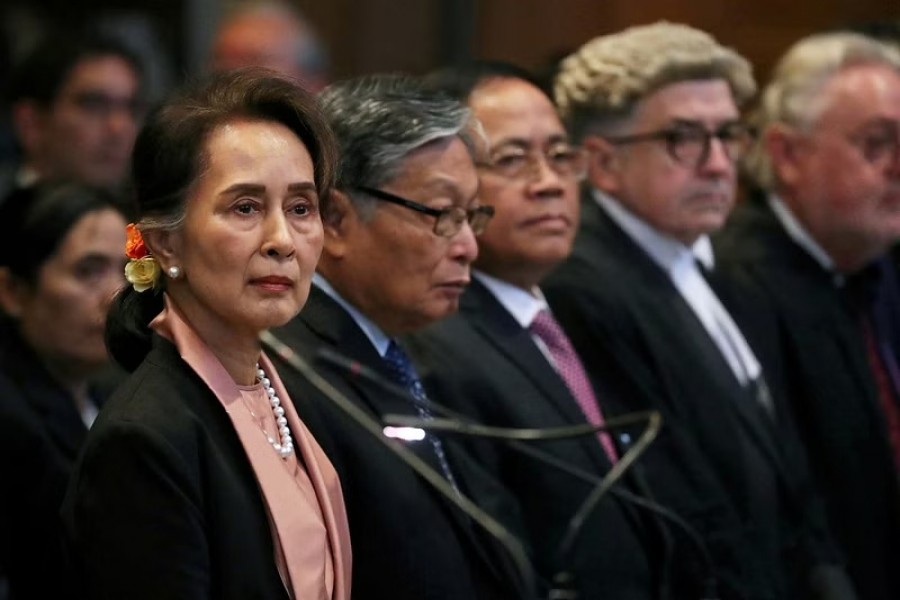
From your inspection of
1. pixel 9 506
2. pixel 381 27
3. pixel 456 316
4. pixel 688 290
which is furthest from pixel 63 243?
pixel 381 27

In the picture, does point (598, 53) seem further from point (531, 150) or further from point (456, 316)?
point (456, 316)

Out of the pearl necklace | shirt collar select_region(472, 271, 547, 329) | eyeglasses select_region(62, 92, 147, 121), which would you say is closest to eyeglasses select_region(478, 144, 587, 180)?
shirt collar select_region(472, 271, 547, 329)

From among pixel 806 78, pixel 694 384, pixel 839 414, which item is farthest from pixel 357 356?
pixel 806 78

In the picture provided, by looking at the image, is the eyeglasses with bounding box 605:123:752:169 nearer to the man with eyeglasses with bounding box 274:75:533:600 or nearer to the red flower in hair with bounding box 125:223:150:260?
the man with eyeglasses with bounding box 274:75:533:600

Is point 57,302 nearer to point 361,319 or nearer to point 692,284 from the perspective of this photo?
point 361,319

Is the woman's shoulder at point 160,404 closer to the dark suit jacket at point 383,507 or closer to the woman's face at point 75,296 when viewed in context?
the dark suit jacket at point 383,507

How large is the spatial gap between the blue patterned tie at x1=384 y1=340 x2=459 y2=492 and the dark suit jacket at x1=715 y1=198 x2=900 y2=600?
141 cm

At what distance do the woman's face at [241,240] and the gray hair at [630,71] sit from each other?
1726 mm

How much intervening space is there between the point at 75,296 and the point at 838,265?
1.94m

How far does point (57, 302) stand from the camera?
4.15 meters

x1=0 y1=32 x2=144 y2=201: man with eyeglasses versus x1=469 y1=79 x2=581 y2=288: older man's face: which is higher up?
x1=469 y1=79 x2=581 y2=288: older man's face

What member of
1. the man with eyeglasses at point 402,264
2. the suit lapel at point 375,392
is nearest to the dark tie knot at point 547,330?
the man with eyeglasses at point 402,264

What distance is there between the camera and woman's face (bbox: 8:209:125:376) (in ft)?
13.6

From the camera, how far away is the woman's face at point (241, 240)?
258 centimetres
